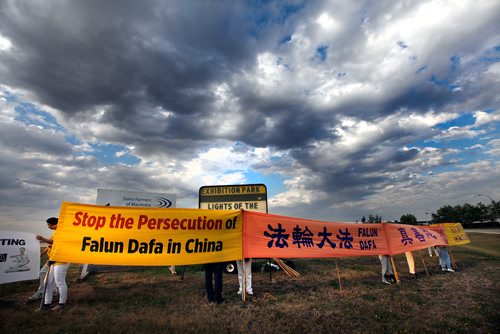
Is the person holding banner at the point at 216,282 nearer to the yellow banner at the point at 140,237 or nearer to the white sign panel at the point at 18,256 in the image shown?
the yellow banner at the point at 140,237

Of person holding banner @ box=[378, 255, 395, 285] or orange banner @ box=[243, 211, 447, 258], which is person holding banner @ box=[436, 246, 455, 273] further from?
person holding banner @ box=[378, 255, 395, 285]

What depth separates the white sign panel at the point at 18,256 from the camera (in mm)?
8375

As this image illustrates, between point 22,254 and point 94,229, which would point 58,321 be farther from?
point 22,254

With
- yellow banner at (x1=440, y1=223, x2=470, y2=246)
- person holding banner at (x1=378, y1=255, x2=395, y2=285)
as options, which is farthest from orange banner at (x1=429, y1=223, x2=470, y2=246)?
person holding banner at (x1=378, y1=255, x2=395, y2=285)

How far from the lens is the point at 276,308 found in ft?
22.3

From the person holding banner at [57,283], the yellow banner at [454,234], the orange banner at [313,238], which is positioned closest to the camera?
the person holding banner at [57,283]

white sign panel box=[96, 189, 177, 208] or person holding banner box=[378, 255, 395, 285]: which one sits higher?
white sign panel box=[96, 189, 177, 208]

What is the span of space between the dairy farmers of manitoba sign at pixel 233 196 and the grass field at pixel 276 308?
476cm

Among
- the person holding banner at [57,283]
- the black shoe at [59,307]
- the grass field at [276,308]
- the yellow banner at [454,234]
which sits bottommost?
the grass field at [276,308]

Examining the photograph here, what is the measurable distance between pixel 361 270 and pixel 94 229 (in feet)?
39.8

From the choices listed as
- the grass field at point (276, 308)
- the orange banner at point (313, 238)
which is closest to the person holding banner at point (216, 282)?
the grass field at point (276, 308)

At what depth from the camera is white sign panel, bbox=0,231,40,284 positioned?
838cm

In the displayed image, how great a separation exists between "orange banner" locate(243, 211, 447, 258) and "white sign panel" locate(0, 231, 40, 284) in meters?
7.76

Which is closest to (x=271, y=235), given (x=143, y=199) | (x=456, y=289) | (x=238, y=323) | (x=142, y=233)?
(x=238, y=323)
